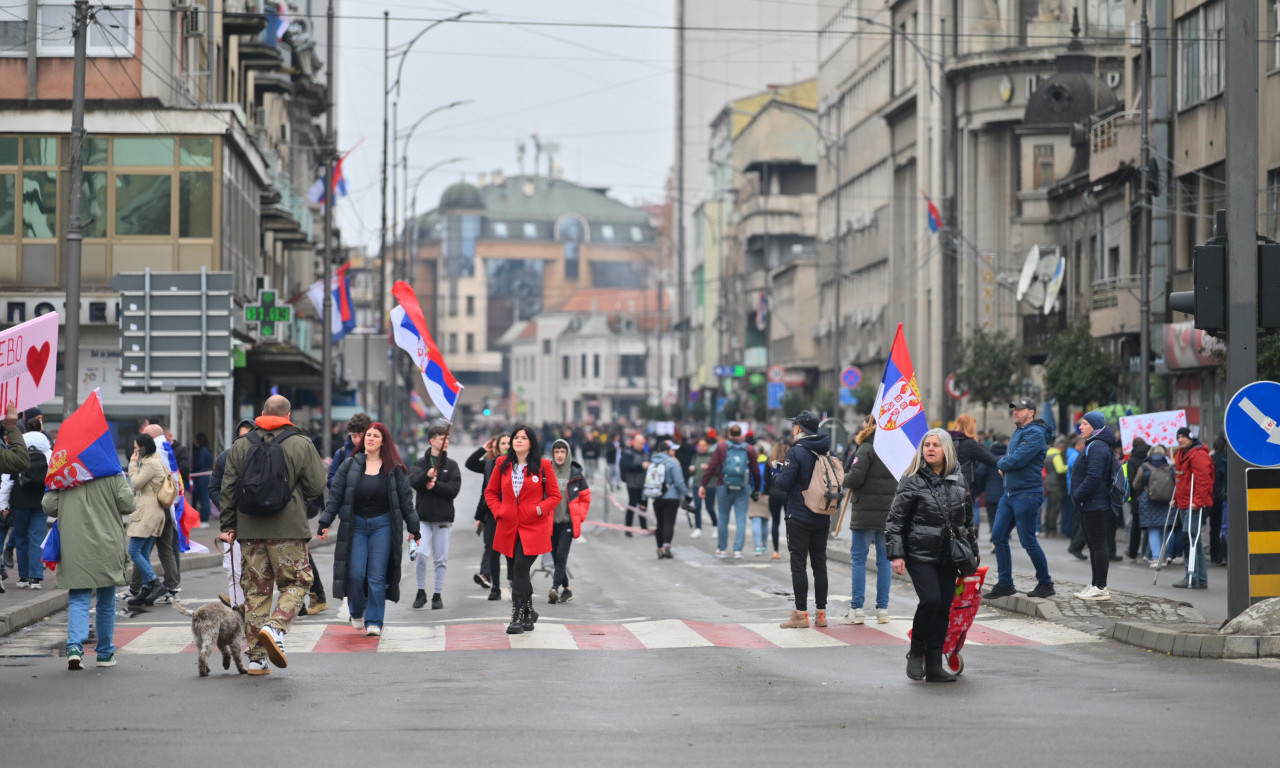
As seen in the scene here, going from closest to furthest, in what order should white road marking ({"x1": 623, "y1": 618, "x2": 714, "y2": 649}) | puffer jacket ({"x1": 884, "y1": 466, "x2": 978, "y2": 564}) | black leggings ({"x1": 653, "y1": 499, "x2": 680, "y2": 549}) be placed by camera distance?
puffer jacket ({"x1": 884, "y1": 466, "x2": 978, "y2": 564}) < white road marking ({"x1": 623, "y1": 618, "x2": 714, "y2": 649}) < black leggings ({"x1": 653, "y1": 499, "x2": 680, "y2": 549})

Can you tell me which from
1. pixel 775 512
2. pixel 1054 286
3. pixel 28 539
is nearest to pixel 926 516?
pixel 28 539

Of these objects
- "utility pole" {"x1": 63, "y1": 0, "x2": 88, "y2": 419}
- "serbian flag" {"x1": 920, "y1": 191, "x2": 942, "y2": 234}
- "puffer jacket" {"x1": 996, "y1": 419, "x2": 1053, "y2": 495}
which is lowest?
"puffer jacket" {"x1": 996, "y1": 419, "x2": 1053, "y2": 495}

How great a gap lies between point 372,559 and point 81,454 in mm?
2588

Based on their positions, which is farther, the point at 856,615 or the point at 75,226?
the point at 75,226

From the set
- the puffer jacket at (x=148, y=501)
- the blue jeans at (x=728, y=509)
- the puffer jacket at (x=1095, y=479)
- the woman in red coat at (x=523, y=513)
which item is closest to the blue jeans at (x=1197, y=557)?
the puffer jacket at (x=1095, y=479)

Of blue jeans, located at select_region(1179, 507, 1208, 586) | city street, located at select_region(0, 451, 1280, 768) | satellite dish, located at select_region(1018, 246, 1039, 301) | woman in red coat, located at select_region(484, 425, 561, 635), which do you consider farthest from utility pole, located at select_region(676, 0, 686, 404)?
city street, located at select_region(0, 451, 1280, 768)

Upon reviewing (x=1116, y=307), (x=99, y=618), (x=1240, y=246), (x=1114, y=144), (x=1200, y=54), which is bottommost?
(x=99, y=618)

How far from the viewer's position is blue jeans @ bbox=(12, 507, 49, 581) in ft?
59.5

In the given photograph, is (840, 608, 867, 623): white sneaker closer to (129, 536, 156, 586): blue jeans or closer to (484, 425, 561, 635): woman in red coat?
(484, 425, 561, 635): woman in red coat

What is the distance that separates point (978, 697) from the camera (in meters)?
10.4

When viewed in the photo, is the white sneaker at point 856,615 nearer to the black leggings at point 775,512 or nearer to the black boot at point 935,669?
the black boot at point 935,669

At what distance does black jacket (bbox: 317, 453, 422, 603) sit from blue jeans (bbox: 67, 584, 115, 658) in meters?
2.09

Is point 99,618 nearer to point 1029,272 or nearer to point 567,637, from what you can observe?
point 567,637

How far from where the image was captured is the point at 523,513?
47.3 ft
